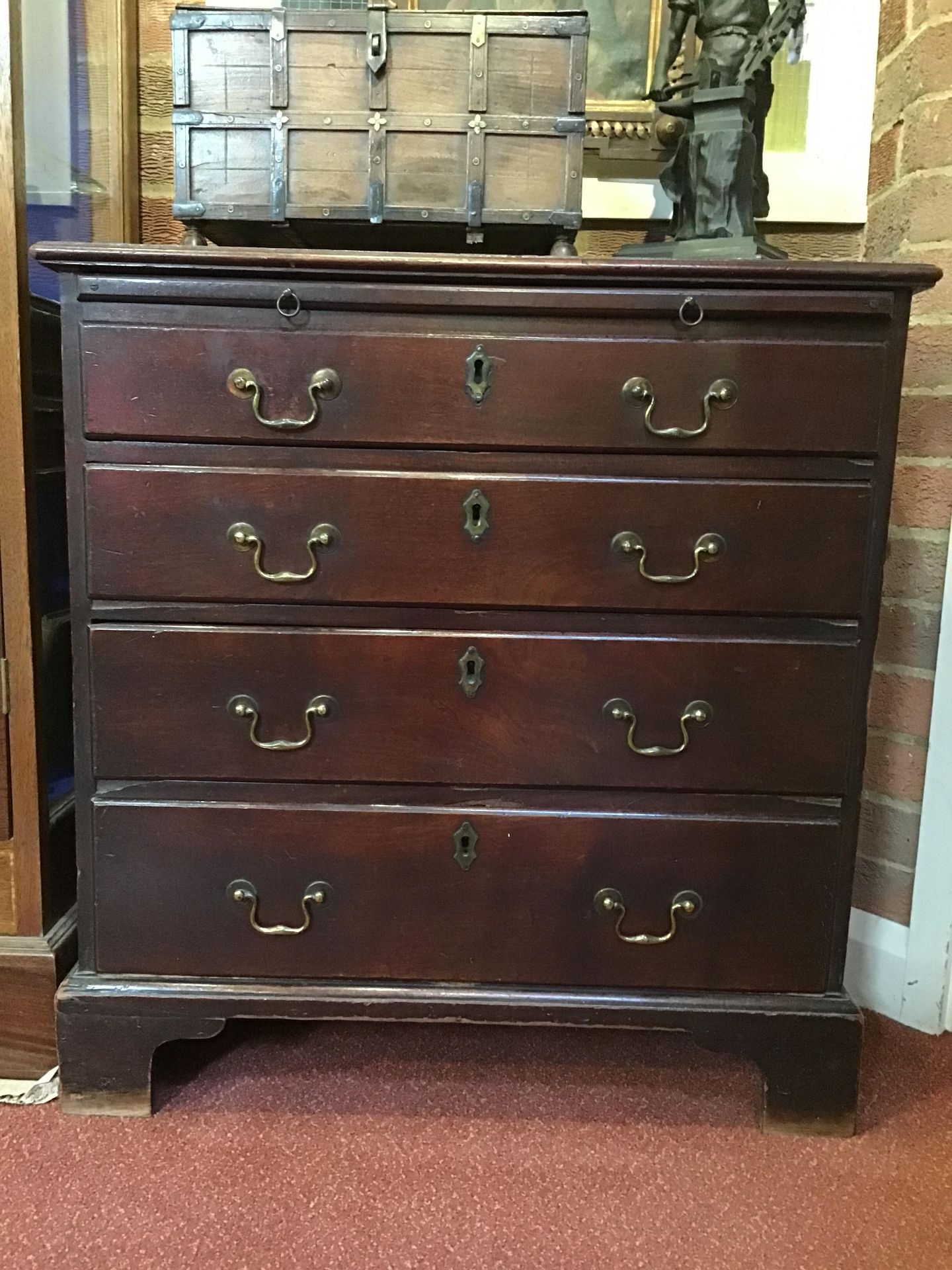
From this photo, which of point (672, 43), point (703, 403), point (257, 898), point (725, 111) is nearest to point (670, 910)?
point (257, 898)

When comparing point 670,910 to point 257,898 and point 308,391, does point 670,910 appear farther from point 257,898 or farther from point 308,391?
point 308,391

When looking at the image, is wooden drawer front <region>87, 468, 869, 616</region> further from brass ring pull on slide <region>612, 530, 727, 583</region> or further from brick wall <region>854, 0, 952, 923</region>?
brick wall <region>854, 0, 952, 923</region>

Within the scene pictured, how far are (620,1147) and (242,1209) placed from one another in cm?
47

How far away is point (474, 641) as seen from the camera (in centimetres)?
115

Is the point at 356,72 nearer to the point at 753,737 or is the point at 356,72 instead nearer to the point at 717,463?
the point at 717,463

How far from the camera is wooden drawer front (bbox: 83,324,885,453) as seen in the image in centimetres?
109

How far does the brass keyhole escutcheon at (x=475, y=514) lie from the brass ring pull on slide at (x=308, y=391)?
7.6 inches

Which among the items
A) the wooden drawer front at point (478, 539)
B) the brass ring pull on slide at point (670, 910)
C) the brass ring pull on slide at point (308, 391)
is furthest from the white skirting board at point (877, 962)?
the brass ring pull on slide at point (308, 391)

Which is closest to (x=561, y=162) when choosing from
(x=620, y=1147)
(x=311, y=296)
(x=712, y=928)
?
(x=311, y=296)

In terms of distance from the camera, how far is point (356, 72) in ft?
3.87

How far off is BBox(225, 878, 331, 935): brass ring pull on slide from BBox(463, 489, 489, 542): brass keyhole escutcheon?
0.48 meters

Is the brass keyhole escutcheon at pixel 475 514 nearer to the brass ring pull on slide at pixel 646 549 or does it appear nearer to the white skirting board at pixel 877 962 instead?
the brass ring pull on slide at pixel 646 549

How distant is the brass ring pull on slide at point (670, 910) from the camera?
47.1 inches

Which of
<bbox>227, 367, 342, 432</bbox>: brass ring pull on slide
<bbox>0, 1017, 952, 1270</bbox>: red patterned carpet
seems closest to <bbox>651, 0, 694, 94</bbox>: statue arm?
<bbox>227, 367, 342, 432</bbox>: brass ring pull on slide
